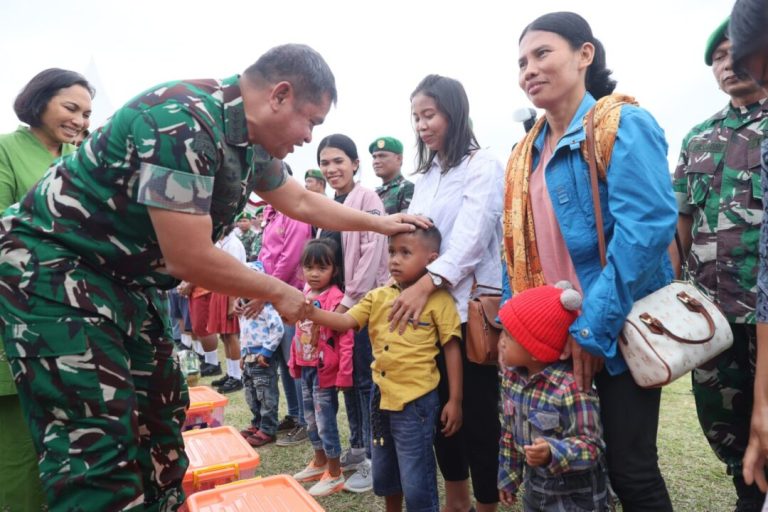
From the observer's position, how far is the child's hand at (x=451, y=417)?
7.84ft

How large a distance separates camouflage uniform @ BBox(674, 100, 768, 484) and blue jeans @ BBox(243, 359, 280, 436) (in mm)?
3281

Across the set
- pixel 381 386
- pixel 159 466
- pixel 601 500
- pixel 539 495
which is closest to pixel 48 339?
pixel 159 466

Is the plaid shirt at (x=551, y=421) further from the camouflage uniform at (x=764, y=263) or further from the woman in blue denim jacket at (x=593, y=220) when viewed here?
the camouflage uniform at (x=764, y=263)

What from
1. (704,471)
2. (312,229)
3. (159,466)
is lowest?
(704,471)

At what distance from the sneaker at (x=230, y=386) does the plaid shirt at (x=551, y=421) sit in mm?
4889

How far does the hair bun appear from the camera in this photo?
1774 mm

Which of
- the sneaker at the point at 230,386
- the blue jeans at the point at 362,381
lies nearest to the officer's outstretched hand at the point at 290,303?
the blue jeans at the point at 362,381

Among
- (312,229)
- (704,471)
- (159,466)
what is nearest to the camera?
(159,466)

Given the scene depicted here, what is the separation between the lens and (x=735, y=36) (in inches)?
44.6

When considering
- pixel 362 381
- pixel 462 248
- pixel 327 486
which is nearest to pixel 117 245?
pixel 462 248

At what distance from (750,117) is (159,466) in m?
3.02

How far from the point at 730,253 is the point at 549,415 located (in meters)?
1.26

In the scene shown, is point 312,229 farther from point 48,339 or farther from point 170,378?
point 48,339

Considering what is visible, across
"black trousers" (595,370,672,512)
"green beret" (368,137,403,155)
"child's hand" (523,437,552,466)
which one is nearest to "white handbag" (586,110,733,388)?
"black trousers" (595,370,672,512)
